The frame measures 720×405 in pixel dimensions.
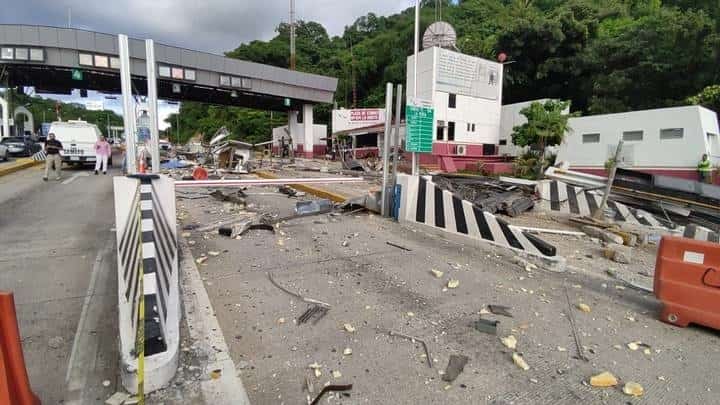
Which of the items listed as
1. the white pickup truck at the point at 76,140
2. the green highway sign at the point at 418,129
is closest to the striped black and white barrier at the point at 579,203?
the green highway sign at the point at 418,129

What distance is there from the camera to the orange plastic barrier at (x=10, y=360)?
69.9 inches

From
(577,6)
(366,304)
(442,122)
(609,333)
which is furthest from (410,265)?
(577,6)

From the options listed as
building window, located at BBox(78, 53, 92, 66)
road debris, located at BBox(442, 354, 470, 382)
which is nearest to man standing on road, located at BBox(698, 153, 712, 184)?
road debris, located at BBox(442, 354, 470, 382)

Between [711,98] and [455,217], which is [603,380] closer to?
[455,217]

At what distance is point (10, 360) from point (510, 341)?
10.7 feet

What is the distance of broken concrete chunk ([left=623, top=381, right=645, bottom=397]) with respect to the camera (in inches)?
96.4

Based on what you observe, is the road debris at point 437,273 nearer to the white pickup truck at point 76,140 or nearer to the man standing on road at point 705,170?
the man standing on road at point 705,170

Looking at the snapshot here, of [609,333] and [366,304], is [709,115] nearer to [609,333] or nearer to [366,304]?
[609,333]

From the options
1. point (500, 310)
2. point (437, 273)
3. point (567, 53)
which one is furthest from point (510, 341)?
point (567, 53)

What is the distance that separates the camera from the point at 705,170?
13133 mm

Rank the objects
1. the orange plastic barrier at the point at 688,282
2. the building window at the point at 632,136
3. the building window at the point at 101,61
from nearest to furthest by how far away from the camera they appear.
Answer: the orange plastic barrier at the point at 688,282 < the building window at the point at 632,136 < the building window at the point at 101,61

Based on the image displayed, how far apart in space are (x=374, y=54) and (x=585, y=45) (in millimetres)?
26945

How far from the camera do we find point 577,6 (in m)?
31.8

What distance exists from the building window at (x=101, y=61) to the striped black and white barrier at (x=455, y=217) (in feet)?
68.4
